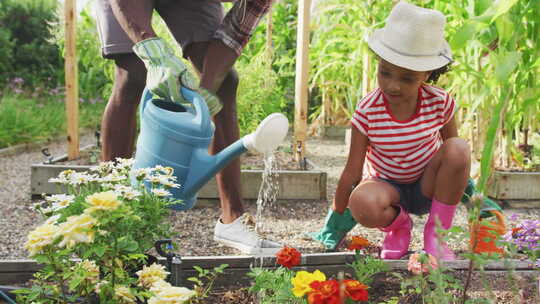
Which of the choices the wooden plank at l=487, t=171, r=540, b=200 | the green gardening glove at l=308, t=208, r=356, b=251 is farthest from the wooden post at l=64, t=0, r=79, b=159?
the wooden plank at l=487, t=171, r=540, b=200

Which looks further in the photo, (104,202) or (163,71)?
(163,71)

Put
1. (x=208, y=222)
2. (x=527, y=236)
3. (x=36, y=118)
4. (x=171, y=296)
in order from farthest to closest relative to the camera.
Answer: (x=36, y=118) < (x=208, y=222) < (x=527, y=236) < (x=171, y=296)

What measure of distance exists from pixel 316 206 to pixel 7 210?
1390 mm

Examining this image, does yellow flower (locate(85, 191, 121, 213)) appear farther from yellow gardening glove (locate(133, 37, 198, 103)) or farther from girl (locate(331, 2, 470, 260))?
girl (locate(331, 2, 470, 260))

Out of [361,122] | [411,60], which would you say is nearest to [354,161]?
[361,122]

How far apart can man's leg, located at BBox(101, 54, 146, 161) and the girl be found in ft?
2.35

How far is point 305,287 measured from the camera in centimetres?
105

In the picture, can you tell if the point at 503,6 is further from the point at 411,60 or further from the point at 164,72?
the point at 164,72

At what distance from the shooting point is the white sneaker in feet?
6.29

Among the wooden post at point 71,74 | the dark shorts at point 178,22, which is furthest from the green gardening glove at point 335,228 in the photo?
the wooden post at point 71,74

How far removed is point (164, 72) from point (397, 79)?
63 centimetres

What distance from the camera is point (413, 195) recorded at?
6.07ft

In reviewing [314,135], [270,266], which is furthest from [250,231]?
[314,135]

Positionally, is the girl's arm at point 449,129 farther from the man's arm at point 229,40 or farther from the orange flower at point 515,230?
the man's arm at point 229,40
